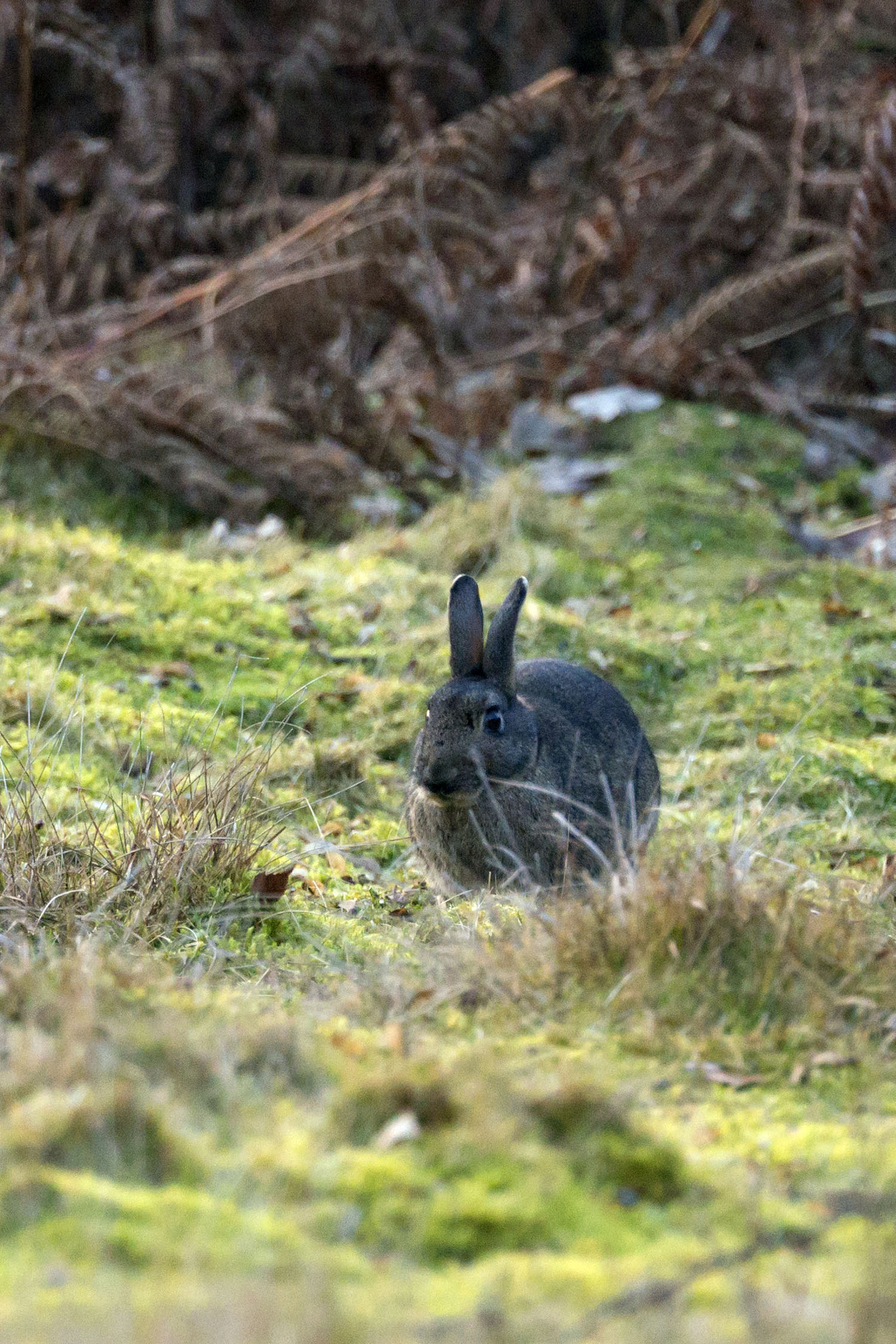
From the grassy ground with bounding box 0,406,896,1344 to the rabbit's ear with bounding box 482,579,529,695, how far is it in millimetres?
741

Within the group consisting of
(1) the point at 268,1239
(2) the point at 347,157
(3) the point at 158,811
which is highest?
(2) the point at 347,157

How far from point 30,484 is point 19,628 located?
201 centimetres

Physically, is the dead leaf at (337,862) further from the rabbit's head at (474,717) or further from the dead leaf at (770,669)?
the dead leaf at (770,669)

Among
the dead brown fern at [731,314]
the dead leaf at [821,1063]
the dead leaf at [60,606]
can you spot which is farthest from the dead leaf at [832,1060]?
the dead brown fern at [731,314]

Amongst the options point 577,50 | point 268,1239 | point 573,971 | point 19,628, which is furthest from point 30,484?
point 577,50

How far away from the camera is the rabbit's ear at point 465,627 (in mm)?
4578

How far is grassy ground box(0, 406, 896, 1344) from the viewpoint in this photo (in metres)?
2.01

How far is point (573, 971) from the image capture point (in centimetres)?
309

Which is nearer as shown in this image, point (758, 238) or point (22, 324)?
point (22, 324)

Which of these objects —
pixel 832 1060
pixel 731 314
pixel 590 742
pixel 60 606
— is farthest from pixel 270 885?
pixel 731 314

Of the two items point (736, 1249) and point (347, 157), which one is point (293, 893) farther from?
point (347, 157)

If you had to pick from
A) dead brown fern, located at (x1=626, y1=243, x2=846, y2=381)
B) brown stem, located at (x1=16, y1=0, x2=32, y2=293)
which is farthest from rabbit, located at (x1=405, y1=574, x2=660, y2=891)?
dead brown fern, located at (x1=626, y1=243, x2=846, y2=381)

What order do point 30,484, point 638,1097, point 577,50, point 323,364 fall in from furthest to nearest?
point 577,50, point 323,364, point 30,484, point 638,1097

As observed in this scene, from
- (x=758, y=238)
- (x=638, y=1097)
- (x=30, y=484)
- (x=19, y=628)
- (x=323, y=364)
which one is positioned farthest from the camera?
(x=758, y=238)
